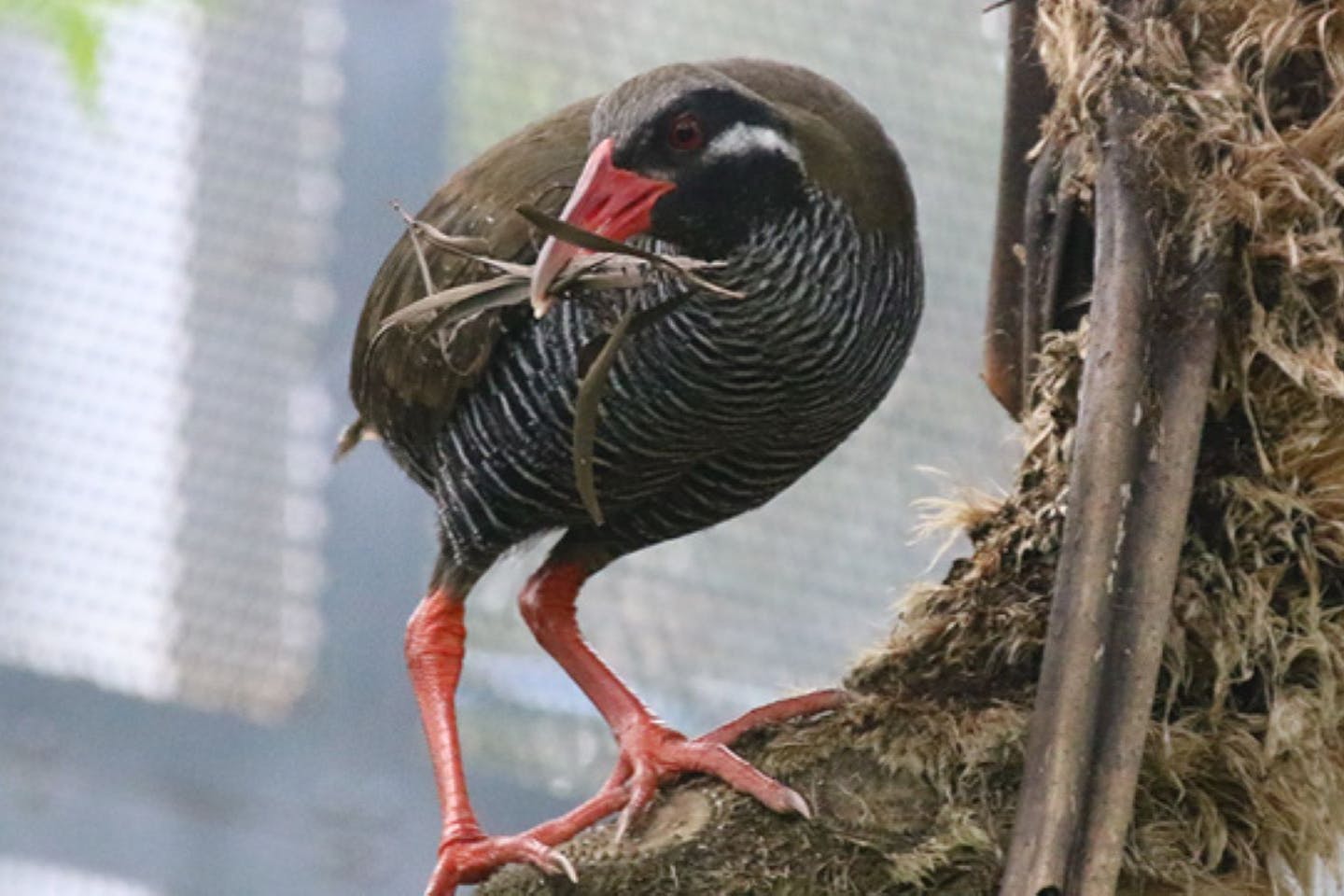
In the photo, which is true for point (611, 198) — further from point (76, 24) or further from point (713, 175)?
point (76, 24)

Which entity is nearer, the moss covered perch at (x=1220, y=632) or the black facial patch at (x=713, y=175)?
the moss covered perch at (x=1220, y=632)

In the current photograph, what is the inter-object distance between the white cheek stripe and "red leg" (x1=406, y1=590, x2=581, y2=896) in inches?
Answer: 31.7

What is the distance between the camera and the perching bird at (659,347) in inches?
89.0

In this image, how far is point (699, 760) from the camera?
2.25 metres

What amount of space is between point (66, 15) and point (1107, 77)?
1542mm

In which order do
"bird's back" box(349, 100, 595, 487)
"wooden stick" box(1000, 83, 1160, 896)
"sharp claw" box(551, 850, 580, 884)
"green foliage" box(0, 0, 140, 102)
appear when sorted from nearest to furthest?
1. "wooden stick" box(1000, 83, 1160, 896)
2. "sharp claw" box(551, 850, 580, 884)
3. "bird's back" box(349, 100, 595, 487)
4. "green foliage" box(0, 0, 140, 102)

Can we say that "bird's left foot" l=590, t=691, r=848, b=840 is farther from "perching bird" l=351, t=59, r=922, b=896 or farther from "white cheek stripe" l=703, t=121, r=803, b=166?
"white cheek stripe" l=703, t=121, r=803, b=166

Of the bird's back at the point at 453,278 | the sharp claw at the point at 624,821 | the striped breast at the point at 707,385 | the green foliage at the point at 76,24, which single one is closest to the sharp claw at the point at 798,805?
the sharp claw at the point at 624,821

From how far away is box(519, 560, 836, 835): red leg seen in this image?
217cm

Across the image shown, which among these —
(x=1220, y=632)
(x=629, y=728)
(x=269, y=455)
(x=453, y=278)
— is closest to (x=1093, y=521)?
(x=1220, y=632)

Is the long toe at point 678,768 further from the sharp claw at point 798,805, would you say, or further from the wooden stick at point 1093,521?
the wooden stick at point 1093,521

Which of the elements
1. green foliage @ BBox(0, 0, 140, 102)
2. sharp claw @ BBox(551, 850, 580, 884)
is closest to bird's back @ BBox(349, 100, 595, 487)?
green foliage @ BBox(0, 0, 140, 102)

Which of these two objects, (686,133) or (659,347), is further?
(659,347)

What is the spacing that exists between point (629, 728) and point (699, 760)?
0.32 m
